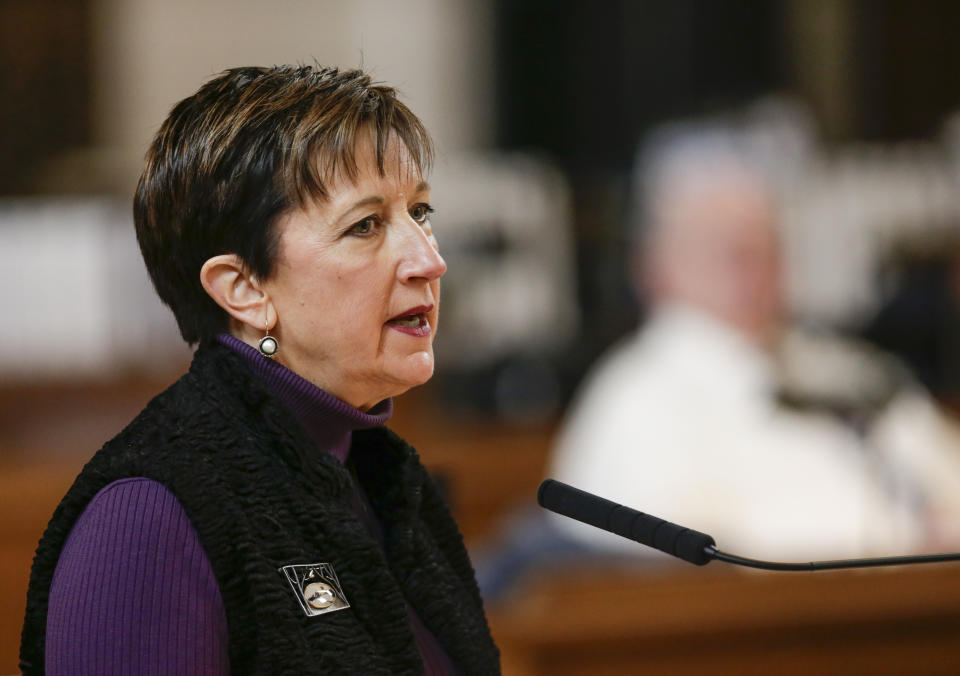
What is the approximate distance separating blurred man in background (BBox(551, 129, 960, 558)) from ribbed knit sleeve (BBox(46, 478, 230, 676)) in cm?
188

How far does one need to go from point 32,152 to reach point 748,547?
3.89 metres

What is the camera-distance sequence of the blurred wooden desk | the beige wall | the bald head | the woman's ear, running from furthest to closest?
the beige wall → the bald head → the blurred wooden desk → the woman's ear

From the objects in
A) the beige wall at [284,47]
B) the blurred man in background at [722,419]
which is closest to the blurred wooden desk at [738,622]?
the blurred man in background at [722,419]

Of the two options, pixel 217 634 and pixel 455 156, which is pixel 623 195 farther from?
pixel 217 634

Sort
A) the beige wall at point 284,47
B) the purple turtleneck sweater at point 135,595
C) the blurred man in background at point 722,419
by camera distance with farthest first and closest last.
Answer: the beige wall at point 284,47 → the blurred man in background at point 722,419 → the purple turtleneck sweater at point 135,595

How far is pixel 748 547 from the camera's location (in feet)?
9.63

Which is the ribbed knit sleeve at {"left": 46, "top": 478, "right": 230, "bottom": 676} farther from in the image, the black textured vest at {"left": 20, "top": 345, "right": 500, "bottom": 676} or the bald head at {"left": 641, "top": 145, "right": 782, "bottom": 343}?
the bald head at {"left": 641, "top": 145, "right": 782, "bottom": 343}

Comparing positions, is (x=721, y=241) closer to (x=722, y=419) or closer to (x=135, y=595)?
(x=722, y=419)

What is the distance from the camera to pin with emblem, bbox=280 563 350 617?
3.10 ft

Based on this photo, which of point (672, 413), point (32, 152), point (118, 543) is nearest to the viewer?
point (118, 543)

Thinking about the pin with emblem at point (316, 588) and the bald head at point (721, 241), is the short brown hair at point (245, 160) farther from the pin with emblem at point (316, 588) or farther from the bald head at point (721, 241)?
the bald head at point (721, 241)

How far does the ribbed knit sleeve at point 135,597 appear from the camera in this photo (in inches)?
35.0

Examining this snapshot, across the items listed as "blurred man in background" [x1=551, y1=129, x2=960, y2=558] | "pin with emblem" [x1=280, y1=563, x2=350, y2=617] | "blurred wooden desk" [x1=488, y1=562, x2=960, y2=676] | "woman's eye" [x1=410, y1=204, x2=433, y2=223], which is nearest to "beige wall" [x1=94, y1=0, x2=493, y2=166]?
"blurred man in background" [x1=551, y1=129, x2=960, y2=558]

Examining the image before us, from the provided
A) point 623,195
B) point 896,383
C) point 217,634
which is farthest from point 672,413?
point 217,634
